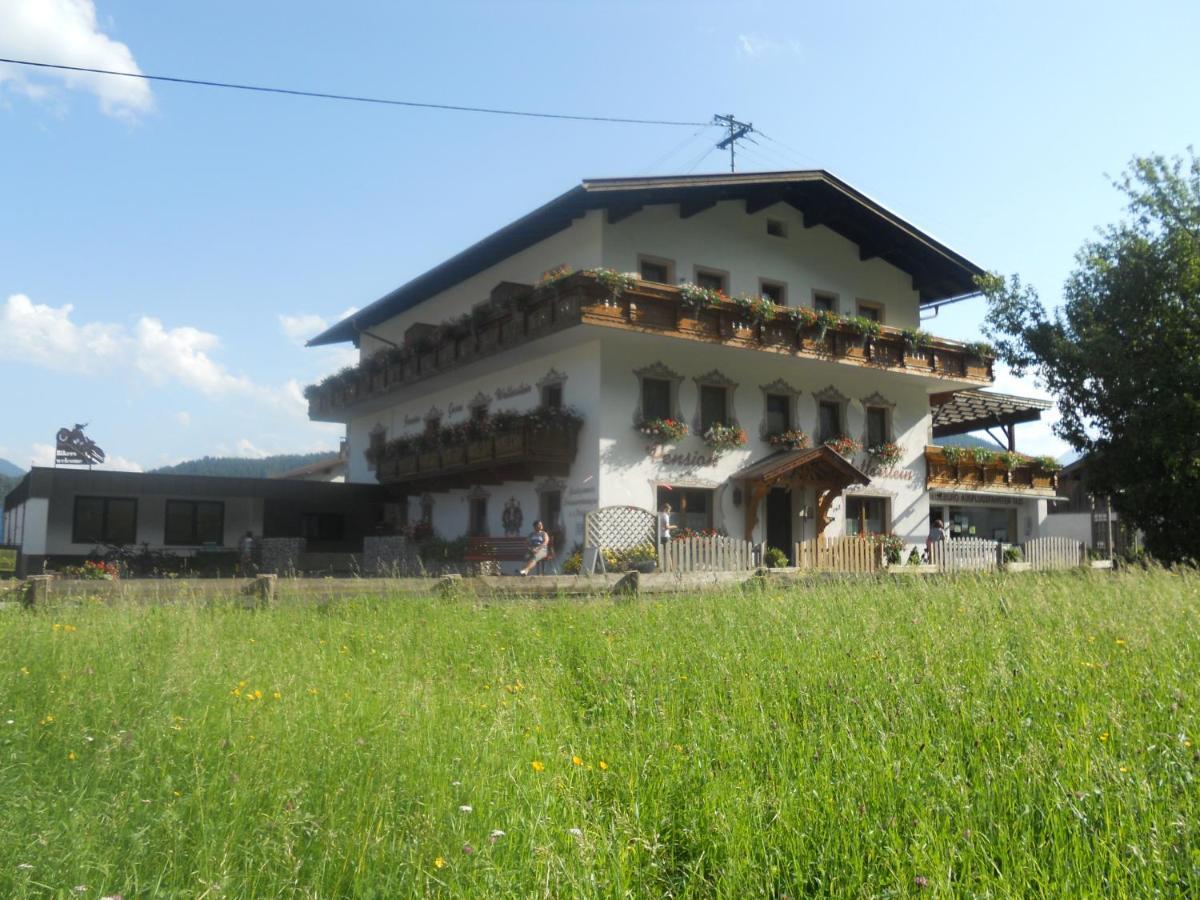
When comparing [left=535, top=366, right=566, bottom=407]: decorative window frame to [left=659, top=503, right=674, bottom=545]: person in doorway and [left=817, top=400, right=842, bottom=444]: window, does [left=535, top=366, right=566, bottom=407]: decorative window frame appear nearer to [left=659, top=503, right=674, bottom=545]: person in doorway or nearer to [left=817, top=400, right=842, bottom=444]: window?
[left=659, top=503, right=674, bottom=545]: person in doorway

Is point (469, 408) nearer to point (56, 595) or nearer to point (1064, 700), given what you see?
point (56, 595)

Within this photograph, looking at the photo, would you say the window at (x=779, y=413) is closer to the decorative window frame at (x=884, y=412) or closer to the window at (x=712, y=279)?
the decorative window frame at (x=884, y=412)

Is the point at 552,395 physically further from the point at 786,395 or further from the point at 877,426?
the point at 877,426

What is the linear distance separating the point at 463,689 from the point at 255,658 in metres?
1.56

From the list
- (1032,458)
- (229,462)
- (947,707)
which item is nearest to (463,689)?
(947,707)

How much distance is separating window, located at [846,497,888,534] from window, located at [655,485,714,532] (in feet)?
16.1

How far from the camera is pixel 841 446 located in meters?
25.5

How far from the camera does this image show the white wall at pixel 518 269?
2280 cm

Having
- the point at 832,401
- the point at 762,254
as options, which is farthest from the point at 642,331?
the point at 832,401

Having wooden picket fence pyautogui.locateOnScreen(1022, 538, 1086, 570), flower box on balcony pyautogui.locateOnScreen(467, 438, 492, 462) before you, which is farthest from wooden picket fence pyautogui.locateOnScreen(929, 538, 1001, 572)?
flower box on balcony pyautogui.locateOnScreen(467, 438, 492, 462)

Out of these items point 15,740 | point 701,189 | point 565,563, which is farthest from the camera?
point 701,189

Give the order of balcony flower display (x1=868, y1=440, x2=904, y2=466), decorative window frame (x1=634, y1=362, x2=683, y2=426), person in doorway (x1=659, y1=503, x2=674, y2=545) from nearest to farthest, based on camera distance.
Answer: person in doorway (x1=659, y1=503, x2=674, y2=545) < decorative window frame (x1=634, y1=362, x2=683, y2=426) < balcony flower display (x1=868, y1=440, x2=904, y2=466)

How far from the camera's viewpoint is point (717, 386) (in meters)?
23.8

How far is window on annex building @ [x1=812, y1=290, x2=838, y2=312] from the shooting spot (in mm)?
26562
